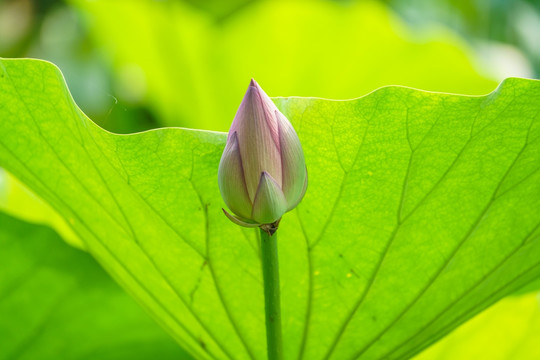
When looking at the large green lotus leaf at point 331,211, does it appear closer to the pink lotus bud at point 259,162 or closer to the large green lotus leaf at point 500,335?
the pink lotus bud at point 259,162

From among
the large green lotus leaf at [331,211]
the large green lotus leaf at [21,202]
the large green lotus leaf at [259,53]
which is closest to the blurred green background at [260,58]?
the large green lotus leaf at [259,53]

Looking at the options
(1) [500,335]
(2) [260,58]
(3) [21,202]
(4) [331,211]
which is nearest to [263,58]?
(2) [260,58]

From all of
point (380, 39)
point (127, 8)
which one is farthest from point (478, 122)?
point (127, 8)

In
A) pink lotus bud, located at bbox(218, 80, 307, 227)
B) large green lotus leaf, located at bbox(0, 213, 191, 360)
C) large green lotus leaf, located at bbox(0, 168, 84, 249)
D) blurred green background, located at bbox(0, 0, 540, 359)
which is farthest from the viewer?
blurred green background, located at bbox(0, 0, 540, 359)

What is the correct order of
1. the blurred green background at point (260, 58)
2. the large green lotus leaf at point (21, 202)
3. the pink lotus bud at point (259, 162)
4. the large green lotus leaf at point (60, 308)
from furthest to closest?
the blurred green background at point (260, 58) → the large green lotus leaf at point (21, 202) → the large green lotus leaf at point (60, 308) → the pink lotus bud at point (259, 162)

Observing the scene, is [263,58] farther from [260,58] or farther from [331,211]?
[331,211]

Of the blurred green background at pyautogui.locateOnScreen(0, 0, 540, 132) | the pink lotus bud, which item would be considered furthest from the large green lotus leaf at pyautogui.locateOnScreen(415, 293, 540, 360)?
the blurred green background at pyautogui.locateOnScreen(0, 0, 540, 132)

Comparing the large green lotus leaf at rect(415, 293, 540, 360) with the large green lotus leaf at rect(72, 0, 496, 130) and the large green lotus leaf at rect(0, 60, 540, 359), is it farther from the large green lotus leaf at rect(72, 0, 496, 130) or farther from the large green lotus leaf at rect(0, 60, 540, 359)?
the large green lotus leaf at rect(72, 0, 496, 130)
